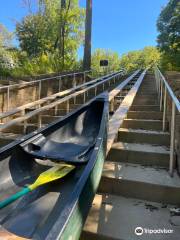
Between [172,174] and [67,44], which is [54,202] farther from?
[67,44]

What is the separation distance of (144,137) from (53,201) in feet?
7.36

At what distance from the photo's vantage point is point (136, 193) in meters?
3.37

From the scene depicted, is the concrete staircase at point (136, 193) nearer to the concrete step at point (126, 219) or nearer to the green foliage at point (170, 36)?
the concrete step at point (126, 219)

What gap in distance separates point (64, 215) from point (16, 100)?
6286 mm

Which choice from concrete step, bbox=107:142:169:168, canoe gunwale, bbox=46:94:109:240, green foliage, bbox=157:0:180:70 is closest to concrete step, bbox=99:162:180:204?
concrete step, bbox=107:142:169:168

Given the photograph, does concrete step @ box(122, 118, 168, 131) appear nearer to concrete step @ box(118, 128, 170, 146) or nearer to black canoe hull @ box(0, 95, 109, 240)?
concrete step @ box(118, 128, 170, 146)

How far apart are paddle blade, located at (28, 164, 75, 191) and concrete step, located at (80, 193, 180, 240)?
1.57 ft

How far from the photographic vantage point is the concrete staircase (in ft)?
9.12

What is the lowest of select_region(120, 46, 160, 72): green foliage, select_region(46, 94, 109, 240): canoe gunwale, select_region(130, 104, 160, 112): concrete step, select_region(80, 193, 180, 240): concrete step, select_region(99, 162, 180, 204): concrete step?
select_region(80, 193, 180, 240): concrete step

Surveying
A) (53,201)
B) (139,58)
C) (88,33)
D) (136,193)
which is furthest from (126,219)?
(139,58)

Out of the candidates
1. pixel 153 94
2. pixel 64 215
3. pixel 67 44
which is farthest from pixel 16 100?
pixel 67 44

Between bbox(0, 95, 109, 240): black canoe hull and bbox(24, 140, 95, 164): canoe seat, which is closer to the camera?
bbox(0, 95, 109, 240): black canoe hull

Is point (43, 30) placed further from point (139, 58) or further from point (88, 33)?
point (139, 58)

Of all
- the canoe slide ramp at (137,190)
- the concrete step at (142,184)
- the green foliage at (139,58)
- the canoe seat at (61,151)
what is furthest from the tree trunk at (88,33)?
the green foliage at (139,58)
